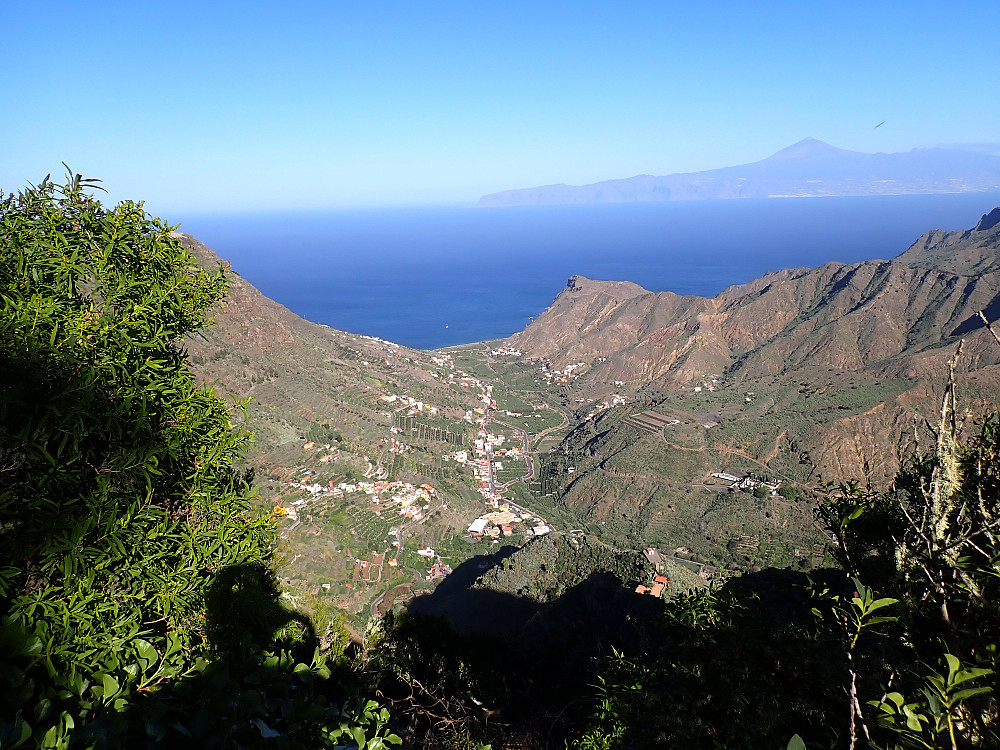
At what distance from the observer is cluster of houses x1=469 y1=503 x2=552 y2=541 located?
3394cm

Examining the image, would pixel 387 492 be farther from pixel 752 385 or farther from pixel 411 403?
pixel 752 385

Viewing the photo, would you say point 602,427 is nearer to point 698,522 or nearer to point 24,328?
point 698,522

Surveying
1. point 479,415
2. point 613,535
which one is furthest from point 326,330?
point 613,535

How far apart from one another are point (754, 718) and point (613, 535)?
3213 centimetres

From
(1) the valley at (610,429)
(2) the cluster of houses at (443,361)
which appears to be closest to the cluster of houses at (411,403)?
(1) the valley at (610,429)

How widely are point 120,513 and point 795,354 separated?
6272cm

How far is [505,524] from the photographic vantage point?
35.3 m

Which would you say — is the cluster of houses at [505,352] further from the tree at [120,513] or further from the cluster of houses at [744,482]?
the tree at [120,513]

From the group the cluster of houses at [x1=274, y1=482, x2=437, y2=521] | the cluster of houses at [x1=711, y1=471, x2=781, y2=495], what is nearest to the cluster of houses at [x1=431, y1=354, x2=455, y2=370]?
the cluster of houses at [x1=274, y1=482, x2=437, y2=521]

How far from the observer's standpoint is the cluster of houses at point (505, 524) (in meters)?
33.9

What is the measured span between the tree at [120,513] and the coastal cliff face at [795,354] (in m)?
21.0

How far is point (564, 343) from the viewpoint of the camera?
7950 centimetres

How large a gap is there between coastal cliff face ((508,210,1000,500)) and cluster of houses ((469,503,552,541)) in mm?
4262

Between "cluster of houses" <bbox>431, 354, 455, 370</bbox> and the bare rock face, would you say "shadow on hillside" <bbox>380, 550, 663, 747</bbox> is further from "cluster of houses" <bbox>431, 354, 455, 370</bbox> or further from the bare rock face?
"cluster of houses" <bbox>431, 354, 455, 370</bbox>
